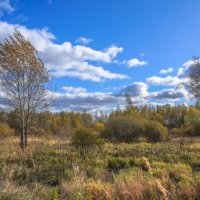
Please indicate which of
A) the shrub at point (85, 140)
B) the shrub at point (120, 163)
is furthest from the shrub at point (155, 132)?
the shrub at point (120, 163)

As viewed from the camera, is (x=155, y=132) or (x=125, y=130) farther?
(x=125, y=130)

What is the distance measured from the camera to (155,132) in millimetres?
39219

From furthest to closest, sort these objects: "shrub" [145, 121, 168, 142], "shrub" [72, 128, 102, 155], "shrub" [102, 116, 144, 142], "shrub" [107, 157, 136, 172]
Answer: "shrub" [102, 116, 144, 142] → "shrub" [145, 121, 168, 142] → "shrub" [72, 128, 102, 155] → "shrub" [107, 157, 136, 172]

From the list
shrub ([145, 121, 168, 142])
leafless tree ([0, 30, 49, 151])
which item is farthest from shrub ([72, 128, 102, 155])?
shrub ([145, 121, 168, 142])

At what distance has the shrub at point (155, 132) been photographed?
3900 centimetres

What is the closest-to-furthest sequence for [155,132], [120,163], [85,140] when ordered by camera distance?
→ [120,163]
[85,140]
[155,132]

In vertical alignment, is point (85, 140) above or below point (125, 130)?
below

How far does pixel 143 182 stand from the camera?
8.79 m

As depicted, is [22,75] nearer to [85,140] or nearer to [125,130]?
[85,140]

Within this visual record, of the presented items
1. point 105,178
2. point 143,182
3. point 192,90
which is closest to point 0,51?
point 105,178

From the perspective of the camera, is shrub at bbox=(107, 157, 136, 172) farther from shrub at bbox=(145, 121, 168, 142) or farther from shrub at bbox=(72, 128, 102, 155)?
shrub at bbox=(145, 121, 168, 142)

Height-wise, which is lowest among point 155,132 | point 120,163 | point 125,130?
point 120,163

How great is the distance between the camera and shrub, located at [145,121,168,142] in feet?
128

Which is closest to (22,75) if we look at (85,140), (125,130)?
(85,140)
